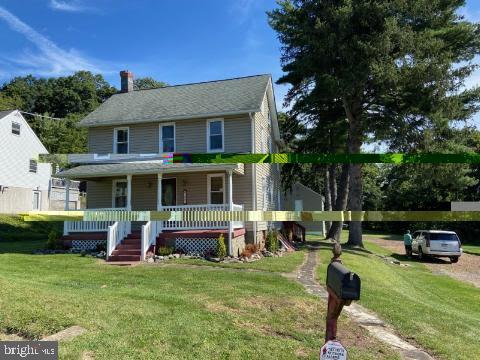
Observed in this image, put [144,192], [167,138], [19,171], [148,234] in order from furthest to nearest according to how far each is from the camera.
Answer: [19,171] < [167,138] < [144,192] < [148,234]

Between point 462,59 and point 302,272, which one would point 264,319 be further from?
point 462,59

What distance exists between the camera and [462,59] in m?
22.5

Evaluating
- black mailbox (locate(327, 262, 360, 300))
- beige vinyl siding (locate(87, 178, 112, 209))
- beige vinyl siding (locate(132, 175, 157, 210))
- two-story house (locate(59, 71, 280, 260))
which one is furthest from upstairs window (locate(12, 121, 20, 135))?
black mailbox (locate(327, 262, 360, 300))

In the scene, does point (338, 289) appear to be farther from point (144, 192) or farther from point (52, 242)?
point (144, 192)

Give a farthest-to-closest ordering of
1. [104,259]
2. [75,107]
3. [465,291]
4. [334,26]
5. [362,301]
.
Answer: [75,107]
[334,26]
[104,259]
[465,291]
[362,301]

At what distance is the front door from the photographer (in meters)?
20.2

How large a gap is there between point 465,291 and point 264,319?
10889mm

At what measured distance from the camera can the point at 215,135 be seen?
65.6ft

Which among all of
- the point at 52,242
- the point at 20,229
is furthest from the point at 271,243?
the point at 20,229

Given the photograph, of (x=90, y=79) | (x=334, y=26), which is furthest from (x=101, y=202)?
(x=90, y=79)

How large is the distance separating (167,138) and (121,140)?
8.32 ft

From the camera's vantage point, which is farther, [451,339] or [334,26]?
[334,26]

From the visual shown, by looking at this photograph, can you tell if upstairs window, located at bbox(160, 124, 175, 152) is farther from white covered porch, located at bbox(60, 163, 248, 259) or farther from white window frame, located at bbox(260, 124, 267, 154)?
white window frame, located at bbox(260, 124, 267, 154)

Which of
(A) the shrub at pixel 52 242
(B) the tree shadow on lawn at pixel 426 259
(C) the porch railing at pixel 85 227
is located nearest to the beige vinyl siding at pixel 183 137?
(C) the porch railing at pixel 85 227
